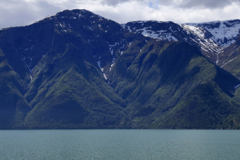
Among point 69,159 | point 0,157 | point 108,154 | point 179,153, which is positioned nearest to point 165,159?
point 179,153

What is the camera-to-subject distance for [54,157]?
117m

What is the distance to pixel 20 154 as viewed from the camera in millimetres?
126000

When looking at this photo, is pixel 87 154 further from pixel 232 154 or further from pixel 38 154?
pixel 232 154

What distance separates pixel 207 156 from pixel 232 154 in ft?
40.5

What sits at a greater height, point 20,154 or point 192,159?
point 192,159

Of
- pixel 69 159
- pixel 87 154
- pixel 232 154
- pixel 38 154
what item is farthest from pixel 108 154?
pixel 232 154

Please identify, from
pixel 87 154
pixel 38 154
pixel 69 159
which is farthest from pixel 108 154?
pixel 38 154

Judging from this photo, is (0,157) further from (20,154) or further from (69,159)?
(69,159)

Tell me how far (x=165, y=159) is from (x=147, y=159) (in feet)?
21.0

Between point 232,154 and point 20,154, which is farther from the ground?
point 232,154

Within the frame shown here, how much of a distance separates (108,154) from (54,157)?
2131 centimetres

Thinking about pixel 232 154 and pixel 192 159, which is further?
pixel 232 154

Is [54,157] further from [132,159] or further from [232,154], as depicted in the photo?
[232,154]

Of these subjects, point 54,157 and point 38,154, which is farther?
point 38,154
